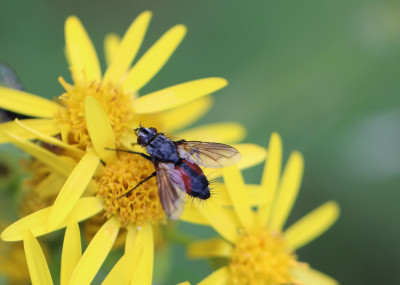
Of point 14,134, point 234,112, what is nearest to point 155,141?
point 14,134

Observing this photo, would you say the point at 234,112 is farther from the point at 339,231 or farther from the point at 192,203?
the point at 192,203

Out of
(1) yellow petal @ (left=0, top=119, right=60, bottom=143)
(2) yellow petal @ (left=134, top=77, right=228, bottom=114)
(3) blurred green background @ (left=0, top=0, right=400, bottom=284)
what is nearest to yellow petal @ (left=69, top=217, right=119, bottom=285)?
(1) yellow petal @ (left=0, top=119, right=60, bottom=143)

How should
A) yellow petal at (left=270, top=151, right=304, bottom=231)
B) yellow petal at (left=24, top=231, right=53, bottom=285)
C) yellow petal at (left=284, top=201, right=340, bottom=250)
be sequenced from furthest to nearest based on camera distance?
yellow petal at (left=284, top=201, right=340, bottom=250) < yellow petal at (left=270, top=151, right=304, bottom=231) < yellow petal at (left=24, top=231, right=53, bottom=285)

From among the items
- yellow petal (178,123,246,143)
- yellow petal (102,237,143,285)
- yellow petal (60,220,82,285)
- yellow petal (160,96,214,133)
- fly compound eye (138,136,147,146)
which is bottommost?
yellow petal (102,237,143,285)

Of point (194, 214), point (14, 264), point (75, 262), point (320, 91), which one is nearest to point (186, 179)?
point (194, 214)

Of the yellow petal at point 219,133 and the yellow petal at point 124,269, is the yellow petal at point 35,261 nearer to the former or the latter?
the yellow petal at point 124,269

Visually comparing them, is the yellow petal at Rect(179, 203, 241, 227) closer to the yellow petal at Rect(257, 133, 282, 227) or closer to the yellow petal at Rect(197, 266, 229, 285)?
the yellow petal at Rect(197, 266, 229, 285)

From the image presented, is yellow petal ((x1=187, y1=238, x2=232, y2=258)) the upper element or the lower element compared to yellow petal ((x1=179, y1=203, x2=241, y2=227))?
lower
